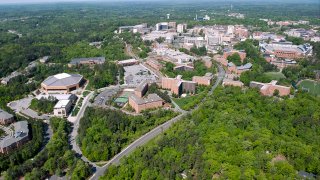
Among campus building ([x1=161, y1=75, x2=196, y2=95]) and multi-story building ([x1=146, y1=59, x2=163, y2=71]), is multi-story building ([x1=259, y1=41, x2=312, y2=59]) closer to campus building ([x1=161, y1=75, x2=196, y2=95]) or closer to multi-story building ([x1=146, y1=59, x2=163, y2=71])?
multi-story building ([x1=146, y1=59, x2=163, y2=71])

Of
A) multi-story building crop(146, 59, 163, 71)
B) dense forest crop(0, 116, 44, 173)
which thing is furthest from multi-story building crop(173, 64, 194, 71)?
dense forest crop(0, 116, 44, 173)

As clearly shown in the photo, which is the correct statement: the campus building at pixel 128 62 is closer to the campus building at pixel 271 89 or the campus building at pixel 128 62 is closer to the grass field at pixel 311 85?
the campus building at pixel 271 89

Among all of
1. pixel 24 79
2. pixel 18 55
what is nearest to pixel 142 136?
pixel 24 79

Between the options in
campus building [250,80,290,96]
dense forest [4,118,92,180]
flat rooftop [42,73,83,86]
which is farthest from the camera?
flat rooftop [42,73,83,86]

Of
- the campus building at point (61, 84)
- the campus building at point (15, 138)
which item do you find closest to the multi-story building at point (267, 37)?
the campus building at point (61, 84)

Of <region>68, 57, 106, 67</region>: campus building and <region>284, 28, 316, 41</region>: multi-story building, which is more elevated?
<region>284, 28, 316, 41</region>: multi-story building

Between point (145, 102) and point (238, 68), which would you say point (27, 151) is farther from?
point (238, 68)

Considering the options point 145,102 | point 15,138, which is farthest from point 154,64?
point 15,138
